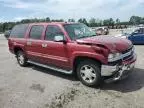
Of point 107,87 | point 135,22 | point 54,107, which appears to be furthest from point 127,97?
point 135,22

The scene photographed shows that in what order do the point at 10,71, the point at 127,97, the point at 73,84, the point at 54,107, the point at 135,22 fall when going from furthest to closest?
the point at 135,22 → the point at 10,71 → the point at 73,84 → the point at 127,97 → the point at 54,107

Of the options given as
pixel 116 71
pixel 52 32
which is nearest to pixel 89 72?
pixel 116 71

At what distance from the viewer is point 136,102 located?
522 cm

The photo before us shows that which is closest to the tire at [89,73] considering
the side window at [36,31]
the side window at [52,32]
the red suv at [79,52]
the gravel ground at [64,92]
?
the red suv at [79,52]

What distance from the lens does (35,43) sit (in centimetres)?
839

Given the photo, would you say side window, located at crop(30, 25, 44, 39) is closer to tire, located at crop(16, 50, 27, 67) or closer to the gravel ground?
tire, located at crop(16, 50, 27, 67)

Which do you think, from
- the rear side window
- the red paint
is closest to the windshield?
the red paint

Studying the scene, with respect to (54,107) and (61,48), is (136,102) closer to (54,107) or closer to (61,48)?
(54,107)

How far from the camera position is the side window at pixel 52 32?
24.3 feet

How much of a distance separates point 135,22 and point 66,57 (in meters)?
74.1

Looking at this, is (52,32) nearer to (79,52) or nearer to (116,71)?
(79,52)

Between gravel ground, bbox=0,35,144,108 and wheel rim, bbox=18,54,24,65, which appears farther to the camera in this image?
wheel rim, bbox=18,54,24,65

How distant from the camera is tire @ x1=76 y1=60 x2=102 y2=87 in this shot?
20.5 ft

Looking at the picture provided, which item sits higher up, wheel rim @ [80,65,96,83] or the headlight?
the headlight
